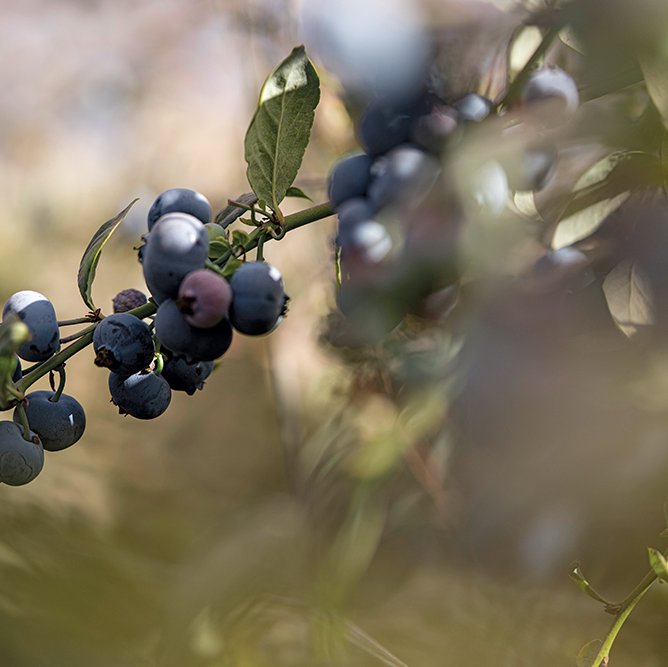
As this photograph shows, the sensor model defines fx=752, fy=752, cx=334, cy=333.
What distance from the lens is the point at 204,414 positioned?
1208 mm

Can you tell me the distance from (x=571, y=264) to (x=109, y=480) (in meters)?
0.96

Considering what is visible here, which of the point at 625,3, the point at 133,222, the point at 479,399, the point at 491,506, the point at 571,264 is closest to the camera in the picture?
the point at 625,3

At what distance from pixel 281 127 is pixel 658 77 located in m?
0.12

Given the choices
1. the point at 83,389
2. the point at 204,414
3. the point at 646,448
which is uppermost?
the point at 646,448

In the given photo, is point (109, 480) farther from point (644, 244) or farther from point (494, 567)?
point (644, 244)

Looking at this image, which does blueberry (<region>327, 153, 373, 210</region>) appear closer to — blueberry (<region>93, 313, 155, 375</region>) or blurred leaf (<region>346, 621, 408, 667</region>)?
blueberry (<region>93, 313, 155, 375</region>)

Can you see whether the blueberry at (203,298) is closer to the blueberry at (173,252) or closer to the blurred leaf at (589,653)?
the blueberry at (173,252)

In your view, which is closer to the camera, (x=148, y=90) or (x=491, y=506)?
(x=491, y=506)

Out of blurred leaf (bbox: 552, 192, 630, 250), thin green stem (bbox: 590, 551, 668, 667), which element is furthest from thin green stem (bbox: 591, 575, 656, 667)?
blurred leaf (bbox: 552, 192, 630, 250)

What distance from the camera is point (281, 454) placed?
1093 mm

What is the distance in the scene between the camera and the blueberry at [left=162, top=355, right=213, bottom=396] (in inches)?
10.6

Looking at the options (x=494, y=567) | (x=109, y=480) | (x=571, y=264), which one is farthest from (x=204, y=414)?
(x=571, y=264)

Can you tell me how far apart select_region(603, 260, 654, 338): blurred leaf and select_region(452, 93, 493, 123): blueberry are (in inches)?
2.7

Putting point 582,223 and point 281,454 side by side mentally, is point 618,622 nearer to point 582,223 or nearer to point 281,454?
point 582,223
